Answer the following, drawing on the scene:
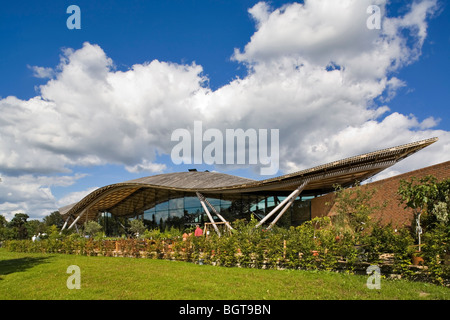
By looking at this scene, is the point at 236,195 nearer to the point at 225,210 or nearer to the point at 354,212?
the point at 225,210

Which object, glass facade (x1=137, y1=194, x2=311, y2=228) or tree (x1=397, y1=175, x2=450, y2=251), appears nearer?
tree (x1=397, y1=175, x2=450, y2=251)

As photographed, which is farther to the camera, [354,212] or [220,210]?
[220,210]

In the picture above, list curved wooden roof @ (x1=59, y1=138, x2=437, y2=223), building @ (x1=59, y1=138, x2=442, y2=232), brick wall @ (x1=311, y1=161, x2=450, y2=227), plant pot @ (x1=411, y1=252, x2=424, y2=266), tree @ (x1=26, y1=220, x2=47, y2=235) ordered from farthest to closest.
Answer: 1. tree @ (x1=26, y1=220, x2=47, y2=235)
2. building @ (x1=59, y1=138, x2=442, y2=232)
3. curved wooden roof @ (x1=59, y1=138, x2=437, y2=223)
4. brick wall @ (x1=311, y1=161, x2=450, y2=227)
5. plant pot @ (x1=411, y1=252, x2=424, y2=266)

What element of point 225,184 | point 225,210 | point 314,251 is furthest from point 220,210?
point 314,251

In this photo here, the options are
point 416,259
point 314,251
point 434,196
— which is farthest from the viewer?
point 314,251

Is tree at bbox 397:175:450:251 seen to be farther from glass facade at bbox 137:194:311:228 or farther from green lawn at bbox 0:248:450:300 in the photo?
glass facade at bbox 137:194:311:228

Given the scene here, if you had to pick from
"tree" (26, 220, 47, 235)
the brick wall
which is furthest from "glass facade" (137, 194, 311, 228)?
"tree" (26, 220, 47, 235)

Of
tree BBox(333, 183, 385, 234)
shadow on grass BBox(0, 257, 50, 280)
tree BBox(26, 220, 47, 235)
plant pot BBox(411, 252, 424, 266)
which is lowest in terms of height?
tree BBox(26, 220, 47, 235)

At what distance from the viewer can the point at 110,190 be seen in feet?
101

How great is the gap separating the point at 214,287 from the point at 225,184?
1501cm

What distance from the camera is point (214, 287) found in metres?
7.54

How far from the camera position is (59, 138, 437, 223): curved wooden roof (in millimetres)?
14721

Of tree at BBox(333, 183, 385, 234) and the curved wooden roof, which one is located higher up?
the curved wooden roof
